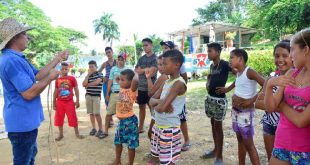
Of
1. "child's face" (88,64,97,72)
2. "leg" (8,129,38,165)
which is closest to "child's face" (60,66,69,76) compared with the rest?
"child's face" (88,64,97,72)

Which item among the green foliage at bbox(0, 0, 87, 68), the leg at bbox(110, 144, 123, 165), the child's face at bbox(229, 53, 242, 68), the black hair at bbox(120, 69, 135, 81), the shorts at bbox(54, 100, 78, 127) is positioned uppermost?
the green foliage at bbox(0, 0, 87, 68)

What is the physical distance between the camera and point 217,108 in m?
3.98

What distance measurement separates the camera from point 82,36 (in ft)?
112

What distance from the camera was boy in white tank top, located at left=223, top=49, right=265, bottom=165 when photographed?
3355 millimetres

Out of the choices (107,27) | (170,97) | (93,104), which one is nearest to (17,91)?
(170,97)

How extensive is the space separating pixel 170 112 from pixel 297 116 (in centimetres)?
148

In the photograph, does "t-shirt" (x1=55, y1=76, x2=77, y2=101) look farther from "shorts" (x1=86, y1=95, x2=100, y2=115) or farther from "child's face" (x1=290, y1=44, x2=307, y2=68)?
"child's face" (x1=290, y1=44, x2=307, y2=68)

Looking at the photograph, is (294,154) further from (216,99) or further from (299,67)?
(216,99)

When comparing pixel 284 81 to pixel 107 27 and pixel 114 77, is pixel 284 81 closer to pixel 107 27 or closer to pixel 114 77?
pixel 114 77

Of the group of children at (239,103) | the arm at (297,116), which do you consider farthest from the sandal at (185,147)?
the arm at (297,116)

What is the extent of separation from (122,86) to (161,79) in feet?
2.18

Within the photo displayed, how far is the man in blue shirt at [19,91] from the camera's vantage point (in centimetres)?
261

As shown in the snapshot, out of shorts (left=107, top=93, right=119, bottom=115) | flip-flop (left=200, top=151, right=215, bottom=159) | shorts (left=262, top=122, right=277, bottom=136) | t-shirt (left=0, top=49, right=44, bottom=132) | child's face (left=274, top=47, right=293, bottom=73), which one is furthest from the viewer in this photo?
shorts (left=107, top=93, right=119, bottom=115)

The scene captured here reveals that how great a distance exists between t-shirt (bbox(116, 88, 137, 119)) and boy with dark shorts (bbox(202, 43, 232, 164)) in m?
1.12
